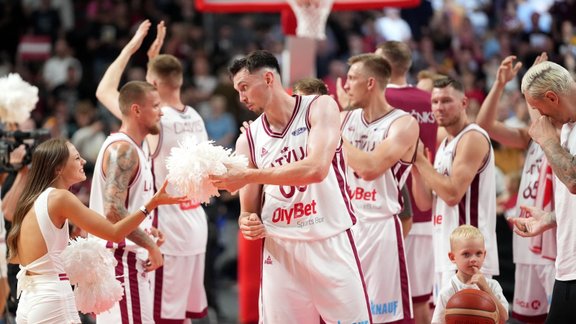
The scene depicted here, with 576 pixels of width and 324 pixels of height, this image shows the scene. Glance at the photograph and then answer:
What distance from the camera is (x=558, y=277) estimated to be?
6.48m

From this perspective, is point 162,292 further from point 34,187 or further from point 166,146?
point 34,187

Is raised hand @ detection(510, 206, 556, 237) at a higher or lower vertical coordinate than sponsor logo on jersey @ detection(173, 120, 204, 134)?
lower

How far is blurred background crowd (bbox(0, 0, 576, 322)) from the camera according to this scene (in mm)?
16094

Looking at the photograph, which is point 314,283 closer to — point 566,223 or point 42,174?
point 566,223

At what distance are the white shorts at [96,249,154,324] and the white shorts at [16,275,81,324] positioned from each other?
1128 millimetres

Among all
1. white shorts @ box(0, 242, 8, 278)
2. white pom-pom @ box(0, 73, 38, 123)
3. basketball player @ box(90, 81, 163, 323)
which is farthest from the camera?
white pom-pom @ box(0, 73, 38, 123)

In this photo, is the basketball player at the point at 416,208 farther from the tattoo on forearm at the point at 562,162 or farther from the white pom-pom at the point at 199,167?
the white pom-pom at the point at 199,167

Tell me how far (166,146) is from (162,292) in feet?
4.08

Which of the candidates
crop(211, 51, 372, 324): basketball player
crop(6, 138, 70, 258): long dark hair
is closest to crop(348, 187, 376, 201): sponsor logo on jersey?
crop(211, 51, 372, 324): basketball player

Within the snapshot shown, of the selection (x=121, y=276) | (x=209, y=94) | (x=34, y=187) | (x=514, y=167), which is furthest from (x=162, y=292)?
(x=209, y=94)

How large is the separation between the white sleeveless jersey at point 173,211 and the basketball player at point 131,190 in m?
0.58

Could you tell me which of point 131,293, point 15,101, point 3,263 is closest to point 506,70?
point 131,293

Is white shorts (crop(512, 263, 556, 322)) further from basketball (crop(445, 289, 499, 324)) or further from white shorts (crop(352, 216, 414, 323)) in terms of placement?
basketball (crop(445, 289, 499, 324))

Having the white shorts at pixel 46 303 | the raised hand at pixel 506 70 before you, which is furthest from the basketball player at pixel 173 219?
the raised hand at pixel 506 70
